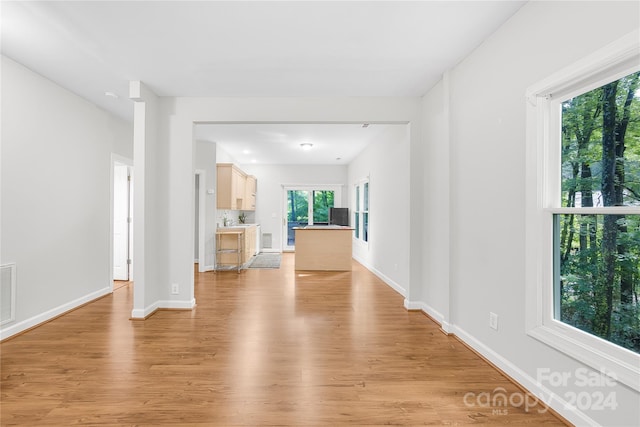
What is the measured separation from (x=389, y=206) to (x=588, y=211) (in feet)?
11.2

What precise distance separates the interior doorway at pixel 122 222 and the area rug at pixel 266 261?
2380 mm

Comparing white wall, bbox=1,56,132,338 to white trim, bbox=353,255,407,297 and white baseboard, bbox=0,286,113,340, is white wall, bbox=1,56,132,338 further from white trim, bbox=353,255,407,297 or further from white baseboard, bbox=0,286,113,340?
white trim, bbox=353,255,407,297

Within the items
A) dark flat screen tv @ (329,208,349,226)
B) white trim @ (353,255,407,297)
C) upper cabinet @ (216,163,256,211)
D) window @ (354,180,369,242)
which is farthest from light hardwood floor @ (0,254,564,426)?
dark flat screen tv @ (329,208,349,226)

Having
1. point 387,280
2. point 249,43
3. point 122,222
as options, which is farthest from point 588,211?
point 122,222

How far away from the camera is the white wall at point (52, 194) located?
281cm

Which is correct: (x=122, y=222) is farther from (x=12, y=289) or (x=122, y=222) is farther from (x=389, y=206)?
(x=389, y=206)

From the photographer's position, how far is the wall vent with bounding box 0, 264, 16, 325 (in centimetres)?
269

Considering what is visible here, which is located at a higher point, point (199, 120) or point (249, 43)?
point (249, 43)

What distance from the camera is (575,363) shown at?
1624 mm

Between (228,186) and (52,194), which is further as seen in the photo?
(228,186)

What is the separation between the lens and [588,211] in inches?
63.6

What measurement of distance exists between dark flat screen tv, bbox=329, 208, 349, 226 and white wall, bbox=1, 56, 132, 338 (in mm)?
5030

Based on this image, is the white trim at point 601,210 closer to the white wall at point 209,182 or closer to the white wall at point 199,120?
the white wall at point 199,120

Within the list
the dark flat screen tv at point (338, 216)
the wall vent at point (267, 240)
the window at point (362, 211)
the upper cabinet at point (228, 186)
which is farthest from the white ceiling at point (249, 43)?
the wall vent at point (267, 240)
